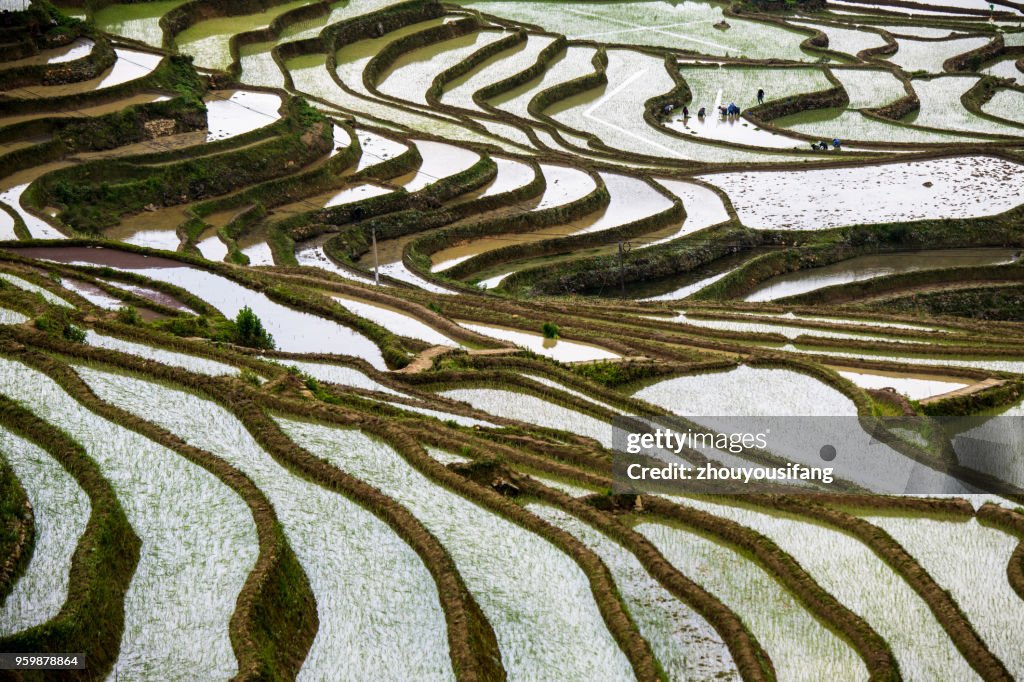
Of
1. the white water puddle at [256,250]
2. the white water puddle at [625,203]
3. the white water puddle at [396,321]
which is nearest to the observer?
the white water puddle at [396,321]

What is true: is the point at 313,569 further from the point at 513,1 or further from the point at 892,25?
the point at 892,25

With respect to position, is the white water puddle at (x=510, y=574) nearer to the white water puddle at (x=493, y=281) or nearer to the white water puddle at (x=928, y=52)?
the white water puddle at (x=493, y=281)

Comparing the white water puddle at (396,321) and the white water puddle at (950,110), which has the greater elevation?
the white water puddle at (396,321)

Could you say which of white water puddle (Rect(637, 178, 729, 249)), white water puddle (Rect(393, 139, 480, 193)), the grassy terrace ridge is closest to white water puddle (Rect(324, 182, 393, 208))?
the grassy terrace ridge

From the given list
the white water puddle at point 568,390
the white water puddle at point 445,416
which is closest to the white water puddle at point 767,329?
the white water puddle at point 568,390

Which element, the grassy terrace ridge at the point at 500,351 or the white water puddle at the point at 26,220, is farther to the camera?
the white water puddle at the point at 26,220

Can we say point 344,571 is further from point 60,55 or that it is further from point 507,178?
point 60,55

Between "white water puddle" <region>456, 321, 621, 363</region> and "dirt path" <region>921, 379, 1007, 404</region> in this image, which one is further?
"white water puddle" <region>456, 321, 621, 363</region>

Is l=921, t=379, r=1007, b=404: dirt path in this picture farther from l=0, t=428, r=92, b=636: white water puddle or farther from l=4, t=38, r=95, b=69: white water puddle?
l=4, t=38, r=95, b=69: white water puddle
